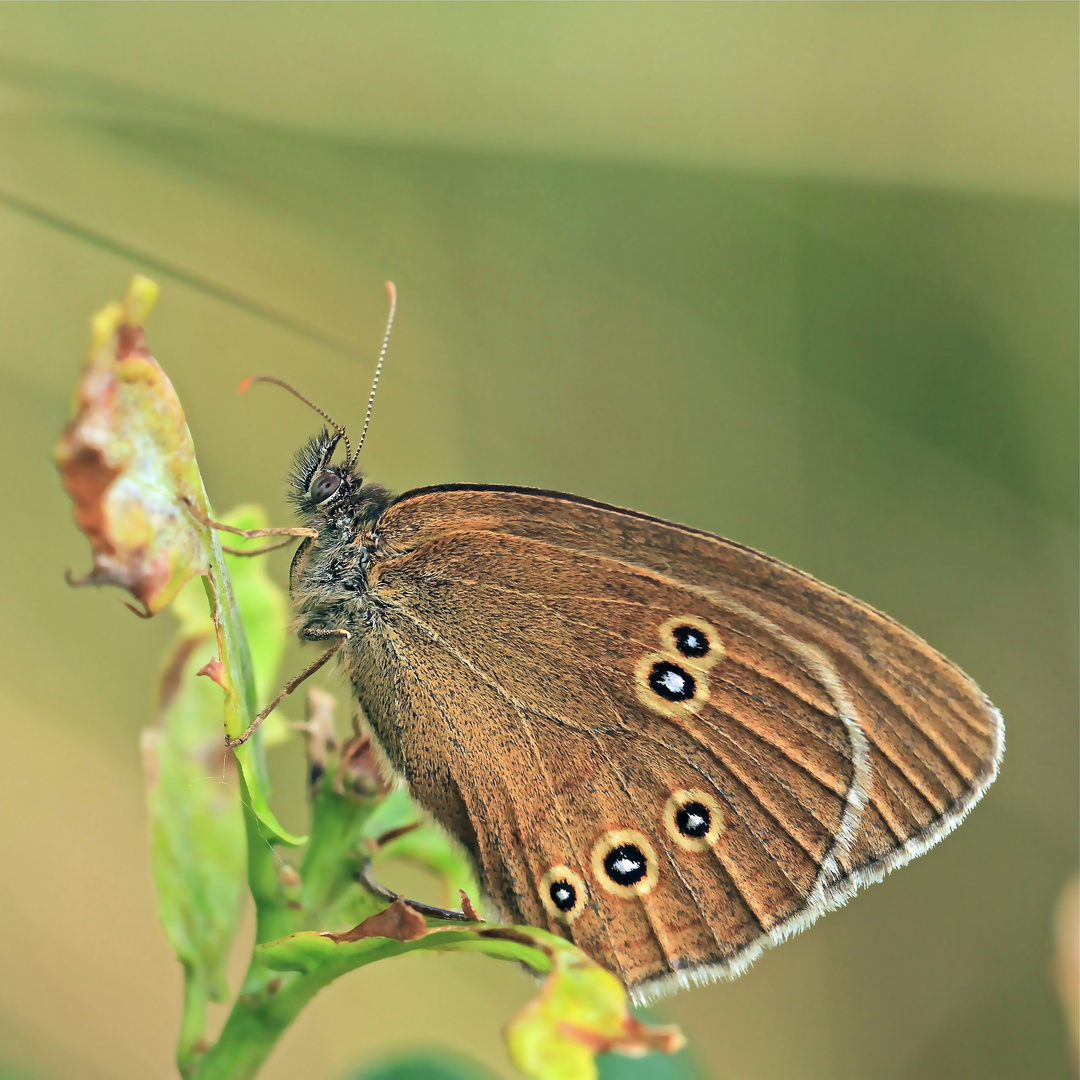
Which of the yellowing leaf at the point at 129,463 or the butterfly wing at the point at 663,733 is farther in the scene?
the butterfly wing at the point at 663,733

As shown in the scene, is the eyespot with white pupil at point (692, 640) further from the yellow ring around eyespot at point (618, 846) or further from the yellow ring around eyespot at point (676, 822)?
the yellow ring around eyespot at point (618, 846)

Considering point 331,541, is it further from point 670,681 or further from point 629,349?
point 629,349

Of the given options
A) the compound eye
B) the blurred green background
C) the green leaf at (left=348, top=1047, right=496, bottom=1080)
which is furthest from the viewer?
the blurred green background

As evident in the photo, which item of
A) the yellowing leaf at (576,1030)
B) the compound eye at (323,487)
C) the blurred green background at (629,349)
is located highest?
the blurred green background at (629,349)

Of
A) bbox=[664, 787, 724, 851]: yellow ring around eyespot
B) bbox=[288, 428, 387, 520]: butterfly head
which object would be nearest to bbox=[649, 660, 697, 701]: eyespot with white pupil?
bbox=[664, 787, 724, 851]: yellow ring around eyespot

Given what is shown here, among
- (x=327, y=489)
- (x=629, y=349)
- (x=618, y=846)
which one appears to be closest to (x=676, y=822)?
(x=618, y=846)

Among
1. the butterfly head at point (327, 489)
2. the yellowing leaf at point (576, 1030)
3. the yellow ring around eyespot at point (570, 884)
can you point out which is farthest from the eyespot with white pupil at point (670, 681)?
the yellowing leaf at point (576, 1030)

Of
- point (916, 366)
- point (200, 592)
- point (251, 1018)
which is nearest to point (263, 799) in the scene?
point (251, 1018)

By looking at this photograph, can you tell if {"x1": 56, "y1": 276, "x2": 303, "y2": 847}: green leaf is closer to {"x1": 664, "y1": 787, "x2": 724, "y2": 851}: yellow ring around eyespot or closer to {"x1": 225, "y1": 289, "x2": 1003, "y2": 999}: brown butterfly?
{"x1": 225, "y1": 289, "x2": 1003, "y2": 999}: brown butterfly
